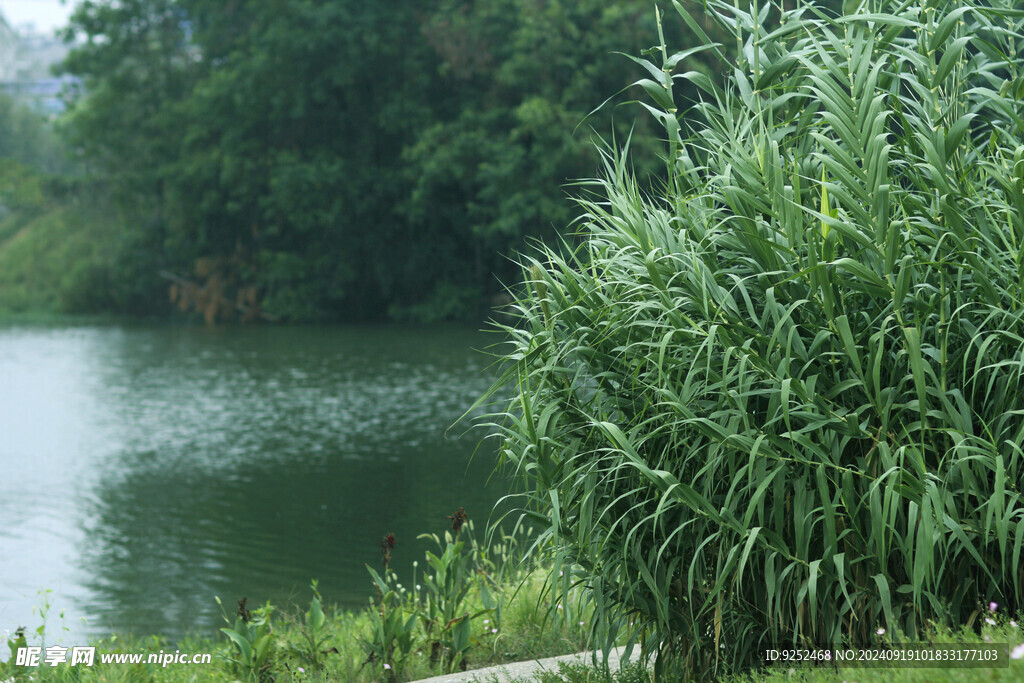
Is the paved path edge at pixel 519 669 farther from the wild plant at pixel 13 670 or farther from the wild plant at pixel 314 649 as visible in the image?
the wild plant at pixel 13 670

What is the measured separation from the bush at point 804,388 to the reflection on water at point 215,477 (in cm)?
86

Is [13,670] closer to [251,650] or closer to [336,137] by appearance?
[251,650]

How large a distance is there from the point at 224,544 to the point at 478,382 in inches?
400

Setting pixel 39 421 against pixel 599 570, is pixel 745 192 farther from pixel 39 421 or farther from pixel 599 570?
pixel 39 421

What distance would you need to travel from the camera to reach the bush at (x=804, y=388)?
11.9 feet

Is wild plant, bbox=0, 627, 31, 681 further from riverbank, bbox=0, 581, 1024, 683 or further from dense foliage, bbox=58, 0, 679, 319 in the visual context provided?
dense foliage, bbox=58, 0, 679, 319

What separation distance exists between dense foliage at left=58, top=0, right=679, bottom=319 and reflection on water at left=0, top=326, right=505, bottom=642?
11.7 meters

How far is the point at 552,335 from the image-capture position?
14.1ft

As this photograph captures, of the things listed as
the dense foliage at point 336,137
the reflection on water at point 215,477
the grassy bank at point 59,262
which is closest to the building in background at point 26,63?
the grassy bank at point 59,262

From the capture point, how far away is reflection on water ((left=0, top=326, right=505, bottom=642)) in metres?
8.80

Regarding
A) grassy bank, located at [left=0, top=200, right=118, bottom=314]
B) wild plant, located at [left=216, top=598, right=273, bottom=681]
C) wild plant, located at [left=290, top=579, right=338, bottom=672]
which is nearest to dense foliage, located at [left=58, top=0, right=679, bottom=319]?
grassy bank, located at [left=0, top=200, right=118, bottom=314]

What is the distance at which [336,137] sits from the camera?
38.8 metres

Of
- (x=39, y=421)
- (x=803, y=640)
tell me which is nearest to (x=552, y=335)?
(x=803, y=640)

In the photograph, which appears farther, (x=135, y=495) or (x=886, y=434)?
(x=135, y=495)
